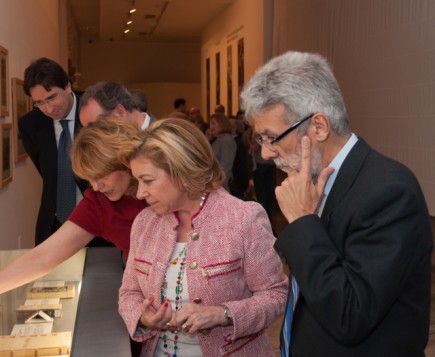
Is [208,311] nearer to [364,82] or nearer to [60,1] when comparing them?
[364,82]

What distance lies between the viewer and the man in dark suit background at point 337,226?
1.71 metres

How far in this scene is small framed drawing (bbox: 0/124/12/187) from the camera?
6477mm

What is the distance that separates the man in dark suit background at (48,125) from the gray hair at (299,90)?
259 cm

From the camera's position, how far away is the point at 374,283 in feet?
5.56

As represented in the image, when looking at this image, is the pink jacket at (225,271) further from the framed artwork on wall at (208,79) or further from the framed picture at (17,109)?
the framed artwork on wall at (208,79)

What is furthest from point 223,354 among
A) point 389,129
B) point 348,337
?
point 389,129

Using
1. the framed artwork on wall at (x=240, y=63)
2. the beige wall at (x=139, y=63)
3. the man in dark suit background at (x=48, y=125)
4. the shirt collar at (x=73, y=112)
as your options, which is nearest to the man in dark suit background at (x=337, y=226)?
the man in dark suit background at (x=48, y=125)

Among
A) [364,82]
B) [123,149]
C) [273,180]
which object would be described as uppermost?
[364,82]

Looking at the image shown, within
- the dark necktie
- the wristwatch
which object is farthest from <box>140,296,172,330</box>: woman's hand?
the dark necktie

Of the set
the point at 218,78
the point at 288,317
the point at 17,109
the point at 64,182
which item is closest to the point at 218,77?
the point at 218,78

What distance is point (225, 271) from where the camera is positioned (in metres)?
2.39

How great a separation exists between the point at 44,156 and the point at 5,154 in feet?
7.47

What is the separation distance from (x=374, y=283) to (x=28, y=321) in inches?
58.1

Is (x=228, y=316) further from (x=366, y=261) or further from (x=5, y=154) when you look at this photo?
(x=5, y=154)
